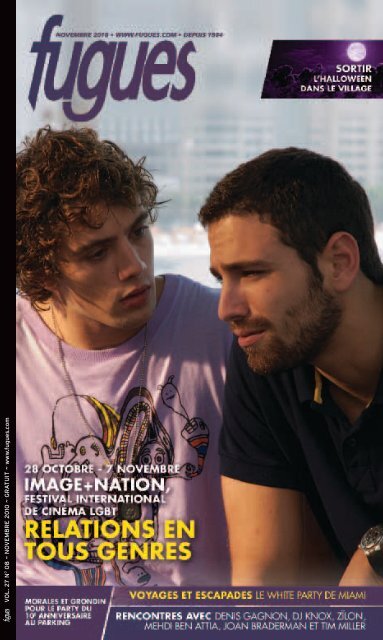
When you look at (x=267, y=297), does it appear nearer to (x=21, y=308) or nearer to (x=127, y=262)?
(x=127, y=262)

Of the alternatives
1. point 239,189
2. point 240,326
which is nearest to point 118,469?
point 240,326

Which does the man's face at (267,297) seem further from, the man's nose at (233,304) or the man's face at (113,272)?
the man's face at (113,272)

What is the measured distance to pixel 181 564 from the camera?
7.30 ft

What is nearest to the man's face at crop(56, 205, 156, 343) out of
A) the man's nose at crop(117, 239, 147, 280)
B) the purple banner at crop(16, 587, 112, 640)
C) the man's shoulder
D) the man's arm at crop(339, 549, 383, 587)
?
the man's nose at crop(117, 239, 147, 280)

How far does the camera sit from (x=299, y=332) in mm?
2021

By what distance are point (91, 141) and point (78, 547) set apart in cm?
96

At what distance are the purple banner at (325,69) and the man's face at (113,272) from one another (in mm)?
445

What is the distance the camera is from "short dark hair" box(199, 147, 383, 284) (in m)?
1.97

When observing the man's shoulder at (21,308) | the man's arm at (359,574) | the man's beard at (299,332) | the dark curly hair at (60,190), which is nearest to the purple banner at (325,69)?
the dark curly hair at (60,190)

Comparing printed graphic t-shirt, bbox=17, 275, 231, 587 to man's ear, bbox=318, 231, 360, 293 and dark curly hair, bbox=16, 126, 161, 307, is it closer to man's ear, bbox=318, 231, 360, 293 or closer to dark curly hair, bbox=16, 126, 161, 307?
dark curly hair, bbox=16, 126, 161, 307

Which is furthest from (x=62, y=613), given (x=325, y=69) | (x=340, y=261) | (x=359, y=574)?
(x=325, y=69)

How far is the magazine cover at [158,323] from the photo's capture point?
2160 mm

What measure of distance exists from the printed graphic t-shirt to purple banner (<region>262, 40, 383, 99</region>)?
0.51 metres

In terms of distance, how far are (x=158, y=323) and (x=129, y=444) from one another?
292 mm
